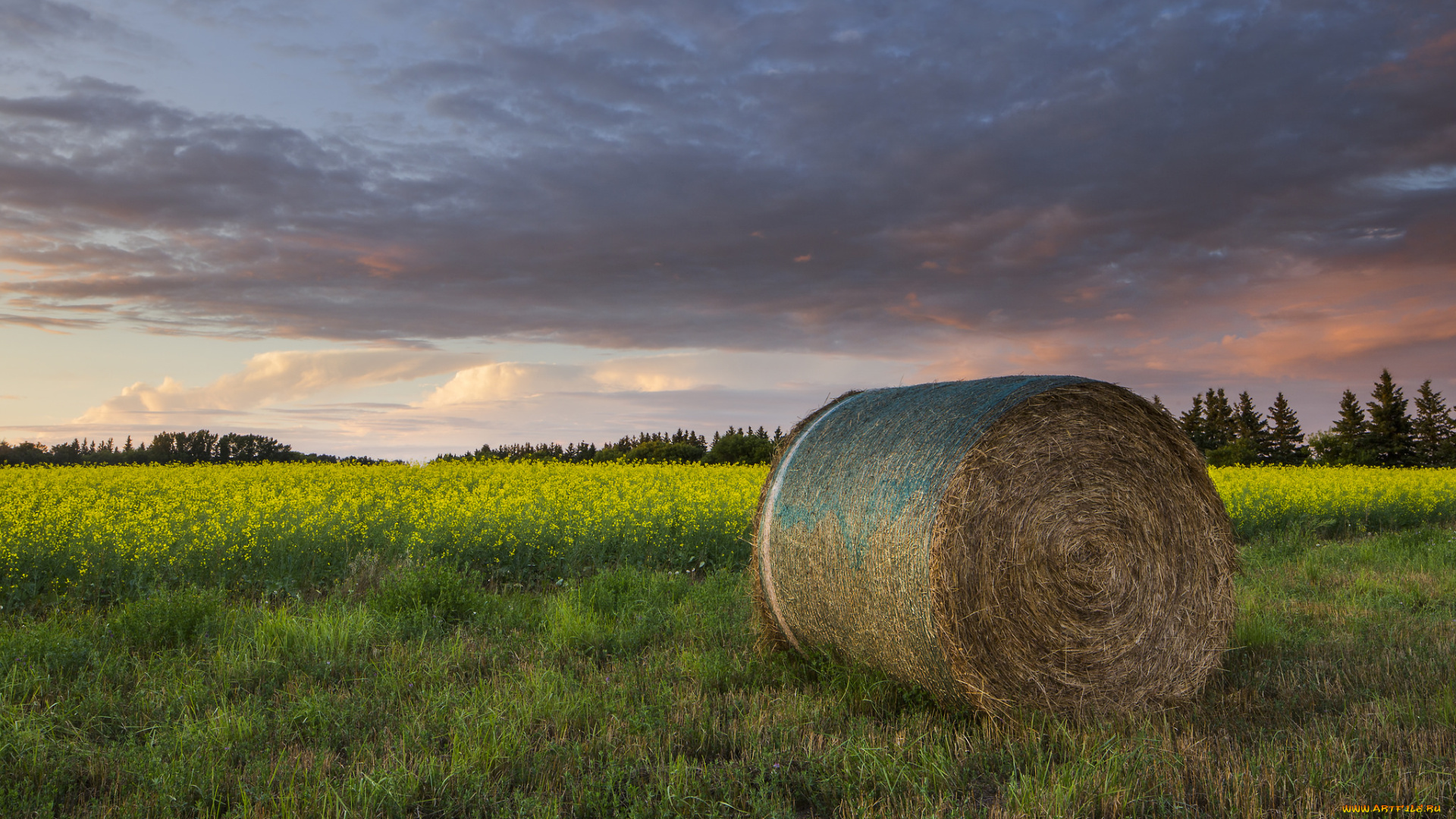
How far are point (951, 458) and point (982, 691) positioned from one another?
1.41m

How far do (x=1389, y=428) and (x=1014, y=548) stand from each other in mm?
53097

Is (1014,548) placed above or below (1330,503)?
above

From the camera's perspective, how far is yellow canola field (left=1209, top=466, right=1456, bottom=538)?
15031mm

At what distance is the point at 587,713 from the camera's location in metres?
4.79

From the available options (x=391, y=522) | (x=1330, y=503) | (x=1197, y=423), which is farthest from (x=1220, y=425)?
(x=391, y=522)

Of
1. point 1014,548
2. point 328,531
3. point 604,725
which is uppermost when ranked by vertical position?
point 1014,548

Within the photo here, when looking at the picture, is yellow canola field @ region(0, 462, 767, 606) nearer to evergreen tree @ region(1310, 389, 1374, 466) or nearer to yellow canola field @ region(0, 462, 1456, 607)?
yellow canola field @ region(0, 462, 1456, 607)

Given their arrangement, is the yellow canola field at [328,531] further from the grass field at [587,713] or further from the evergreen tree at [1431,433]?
the evergreen tree at [1431,433]

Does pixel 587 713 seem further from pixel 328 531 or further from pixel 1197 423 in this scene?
pixel 1197 423

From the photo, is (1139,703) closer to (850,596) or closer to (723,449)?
(850,596)

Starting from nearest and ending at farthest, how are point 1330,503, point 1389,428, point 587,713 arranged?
point 587,713 < point 1330,503 < point 1389,428

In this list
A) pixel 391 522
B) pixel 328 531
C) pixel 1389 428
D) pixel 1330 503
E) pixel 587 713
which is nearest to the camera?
pixel 587 713

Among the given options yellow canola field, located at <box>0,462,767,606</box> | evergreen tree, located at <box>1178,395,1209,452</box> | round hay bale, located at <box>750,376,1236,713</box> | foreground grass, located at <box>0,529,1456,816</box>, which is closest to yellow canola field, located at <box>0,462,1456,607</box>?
yellow canola field, located at <box>0,462,767,606</box>

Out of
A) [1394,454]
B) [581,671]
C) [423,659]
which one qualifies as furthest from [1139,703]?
[1394,454]
